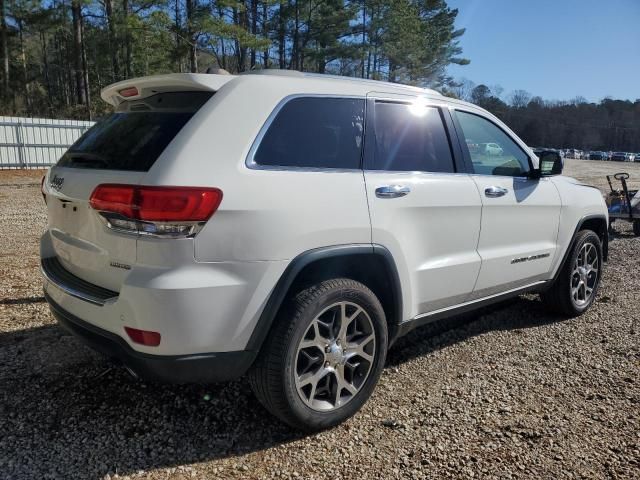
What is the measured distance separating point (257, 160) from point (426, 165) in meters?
1.28

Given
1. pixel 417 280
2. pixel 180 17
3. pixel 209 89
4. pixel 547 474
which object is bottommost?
pixel 547 474

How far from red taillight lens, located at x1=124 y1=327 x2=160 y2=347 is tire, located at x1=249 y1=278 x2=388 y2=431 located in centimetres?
53

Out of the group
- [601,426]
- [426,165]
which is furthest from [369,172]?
[601,426]

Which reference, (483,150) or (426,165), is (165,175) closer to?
(426,165)

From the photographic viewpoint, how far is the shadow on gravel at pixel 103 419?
8.16 ft

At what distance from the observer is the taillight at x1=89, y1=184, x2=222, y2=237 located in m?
Answer: 2.17

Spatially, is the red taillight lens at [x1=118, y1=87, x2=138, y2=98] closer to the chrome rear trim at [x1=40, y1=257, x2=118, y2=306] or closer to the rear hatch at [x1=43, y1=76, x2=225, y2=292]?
the rear hatch at [x1=43, y1=76, x2=225, y2=292]

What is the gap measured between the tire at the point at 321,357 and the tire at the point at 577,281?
2352 millimetres

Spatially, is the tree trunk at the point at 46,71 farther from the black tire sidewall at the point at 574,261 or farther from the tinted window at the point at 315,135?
the tinted window at the point at 315,135

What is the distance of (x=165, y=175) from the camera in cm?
220

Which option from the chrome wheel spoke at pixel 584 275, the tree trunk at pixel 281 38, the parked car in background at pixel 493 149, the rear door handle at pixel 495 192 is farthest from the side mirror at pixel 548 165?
the tree trunk at pixel 281 38

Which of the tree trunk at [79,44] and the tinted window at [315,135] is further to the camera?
the tree trunk at [79,44]

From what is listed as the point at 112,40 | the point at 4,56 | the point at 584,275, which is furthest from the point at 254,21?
the point at 584,275

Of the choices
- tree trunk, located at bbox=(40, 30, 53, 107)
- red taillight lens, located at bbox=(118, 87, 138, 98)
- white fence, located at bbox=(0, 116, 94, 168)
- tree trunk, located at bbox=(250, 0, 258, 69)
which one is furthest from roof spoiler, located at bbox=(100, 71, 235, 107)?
tree trunk, located at bbox=(40, 30, 53, 107)
